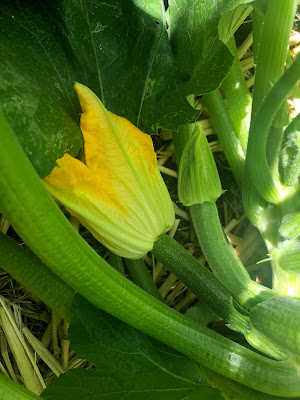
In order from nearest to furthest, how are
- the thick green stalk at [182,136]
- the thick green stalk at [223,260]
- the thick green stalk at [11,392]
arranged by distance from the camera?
the thick green stalk at [11,392] → the thick green stalk at [223,260] → the thick green stalk at [182,136]

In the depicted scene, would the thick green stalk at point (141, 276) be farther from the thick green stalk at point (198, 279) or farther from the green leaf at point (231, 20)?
the green leaf at point (231, 20)

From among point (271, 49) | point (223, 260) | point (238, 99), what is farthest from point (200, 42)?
point (223, 260)

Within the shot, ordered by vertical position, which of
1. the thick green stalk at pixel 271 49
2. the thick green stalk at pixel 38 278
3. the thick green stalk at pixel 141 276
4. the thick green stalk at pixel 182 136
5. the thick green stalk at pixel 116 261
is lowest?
the thick green stalk at pixel 141 276

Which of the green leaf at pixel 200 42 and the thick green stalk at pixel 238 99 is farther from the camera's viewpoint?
the thick green stalk at pixel 238 99

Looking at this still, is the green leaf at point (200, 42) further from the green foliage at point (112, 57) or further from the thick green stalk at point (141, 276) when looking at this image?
the thick green stalk at point (141, 276)

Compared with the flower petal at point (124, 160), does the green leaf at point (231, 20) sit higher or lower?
higher

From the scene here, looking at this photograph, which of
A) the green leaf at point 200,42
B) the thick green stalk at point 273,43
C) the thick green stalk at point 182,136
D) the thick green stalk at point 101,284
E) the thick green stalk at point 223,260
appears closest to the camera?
the thick green stalk at point 101,284

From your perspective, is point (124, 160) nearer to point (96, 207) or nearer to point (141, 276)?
Result: point (96, 207)

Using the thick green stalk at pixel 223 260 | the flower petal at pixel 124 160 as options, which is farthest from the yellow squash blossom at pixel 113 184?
the thick green stalk at pixel 223 260
